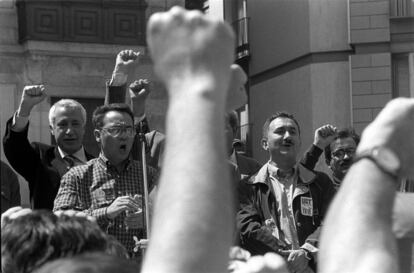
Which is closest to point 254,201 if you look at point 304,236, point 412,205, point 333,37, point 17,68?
point 304,236

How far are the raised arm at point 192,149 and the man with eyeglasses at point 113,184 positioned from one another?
12.8ft

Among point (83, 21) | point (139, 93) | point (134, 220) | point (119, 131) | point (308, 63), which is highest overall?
point (83, 21)

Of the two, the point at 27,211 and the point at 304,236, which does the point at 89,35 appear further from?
the point at 27,211

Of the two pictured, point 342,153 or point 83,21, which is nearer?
point 342,153

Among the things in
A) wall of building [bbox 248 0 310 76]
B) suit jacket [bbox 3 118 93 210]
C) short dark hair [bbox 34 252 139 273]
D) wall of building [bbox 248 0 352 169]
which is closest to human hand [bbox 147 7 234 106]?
short dark hair [bbox 34 252 139 273]

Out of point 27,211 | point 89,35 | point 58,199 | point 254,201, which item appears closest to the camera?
point 27,211

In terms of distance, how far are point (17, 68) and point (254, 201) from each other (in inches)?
460

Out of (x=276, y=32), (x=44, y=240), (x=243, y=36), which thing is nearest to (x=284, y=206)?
(x=44, y=240)

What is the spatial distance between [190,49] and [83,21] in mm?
17449

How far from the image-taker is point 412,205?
Answer: 96.4 inches

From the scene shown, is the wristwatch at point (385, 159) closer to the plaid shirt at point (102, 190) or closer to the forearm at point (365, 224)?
the forearm at point (365, 224)

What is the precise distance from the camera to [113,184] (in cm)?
611

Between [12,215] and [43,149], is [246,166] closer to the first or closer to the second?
[43,149]

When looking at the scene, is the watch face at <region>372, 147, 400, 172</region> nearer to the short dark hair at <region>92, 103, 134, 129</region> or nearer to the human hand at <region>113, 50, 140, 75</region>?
the short dark hair at <region>92, 103, 134, 129</region>
